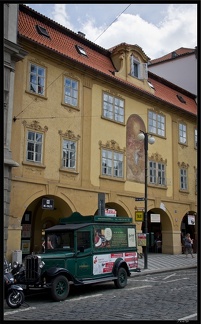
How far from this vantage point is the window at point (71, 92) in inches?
839

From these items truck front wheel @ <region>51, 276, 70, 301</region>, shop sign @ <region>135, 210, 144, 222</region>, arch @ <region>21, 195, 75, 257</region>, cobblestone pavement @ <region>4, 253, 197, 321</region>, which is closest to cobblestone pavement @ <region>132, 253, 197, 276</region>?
shop sign @ <region>135, 210, 144, 222</region>

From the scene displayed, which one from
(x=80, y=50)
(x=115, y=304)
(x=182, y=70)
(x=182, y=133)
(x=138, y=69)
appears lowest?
(x=115, y=304)

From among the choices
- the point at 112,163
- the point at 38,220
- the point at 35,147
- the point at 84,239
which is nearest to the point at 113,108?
the point at 112,163

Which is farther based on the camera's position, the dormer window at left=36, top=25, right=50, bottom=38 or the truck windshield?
the dormer window at left=36, top=25, right=50, bottom=38

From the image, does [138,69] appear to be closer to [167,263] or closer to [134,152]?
[134,152]

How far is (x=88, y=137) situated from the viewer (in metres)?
22.0

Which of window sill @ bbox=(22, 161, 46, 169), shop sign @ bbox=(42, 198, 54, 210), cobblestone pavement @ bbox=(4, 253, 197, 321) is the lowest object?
cobblestone pavement @ bbox=(4, 253, 197, 321)

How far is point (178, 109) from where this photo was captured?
28.8 meters

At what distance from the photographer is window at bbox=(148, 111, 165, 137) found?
2677 cm

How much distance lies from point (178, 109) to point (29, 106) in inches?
514

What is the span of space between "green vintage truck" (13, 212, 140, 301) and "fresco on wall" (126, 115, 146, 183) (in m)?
9.76

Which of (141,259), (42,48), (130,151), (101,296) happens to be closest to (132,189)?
(130,151)

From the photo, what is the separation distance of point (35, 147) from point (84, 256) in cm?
816

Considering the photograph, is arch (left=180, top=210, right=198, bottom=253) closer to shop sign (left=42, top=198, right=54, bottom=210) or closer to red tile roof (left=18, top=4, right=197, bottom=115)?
red tile roof (left=18, top=4, right=197, bottom=115)
